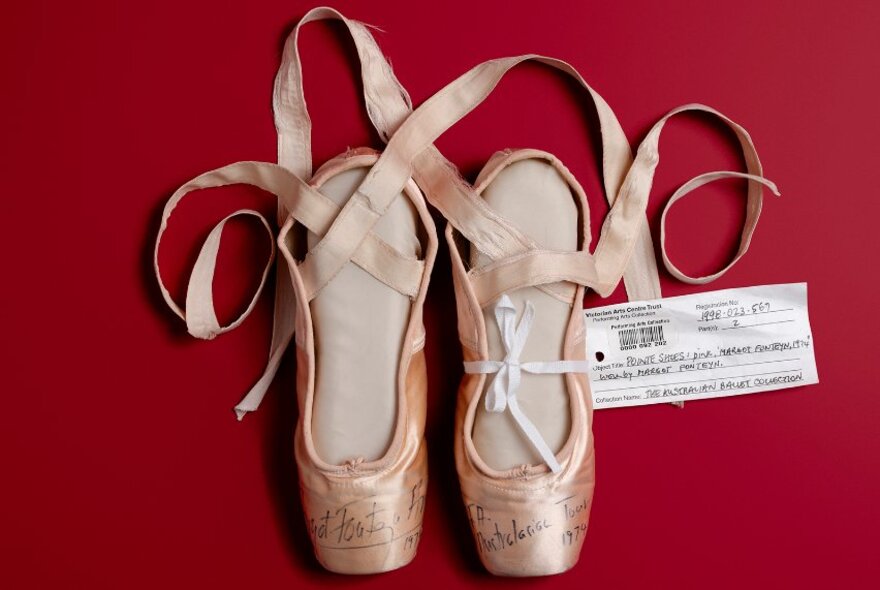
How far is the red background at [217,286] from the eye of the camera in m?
0.95

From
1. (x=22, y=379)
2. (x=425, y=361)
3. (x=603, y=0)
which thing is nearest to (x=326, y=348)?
(x=425, y=361)

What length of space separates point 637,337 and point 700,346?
0.08 metres

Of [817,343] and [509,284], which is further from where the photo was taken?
[817,343]

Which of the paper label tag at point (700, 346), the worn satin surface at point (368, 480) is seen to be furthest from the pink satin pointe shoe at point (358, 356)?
the paper label tag at point (700, 346)

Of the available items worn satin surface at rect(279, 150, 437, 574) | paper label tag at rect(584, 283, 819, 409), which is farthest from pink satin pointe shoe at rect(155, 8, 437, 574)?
paper label tag at rect(584, 283, 819, 409)

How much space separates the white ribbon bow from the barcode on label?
10 cm

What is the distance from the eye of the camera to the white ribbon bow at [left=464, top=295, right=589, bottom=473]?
86cm

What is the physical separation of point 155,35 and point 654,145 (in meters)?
0.60

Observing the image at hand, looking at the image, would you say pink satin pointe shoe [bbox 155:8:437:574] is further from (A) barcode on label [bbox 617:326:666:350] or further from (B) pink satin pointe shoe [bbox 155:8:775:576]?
(A) barcode on label [bbox 617:326:666:350]

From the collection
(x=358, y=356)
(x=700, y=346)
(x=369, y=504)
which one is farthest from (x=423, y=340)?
(x=700, y=346)

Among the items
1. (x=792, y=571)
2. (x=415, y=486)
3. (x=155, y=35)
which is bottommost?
(x=792, y=571)

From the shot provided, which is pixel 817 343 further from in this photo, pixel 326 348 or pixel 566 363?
pixel 326 348

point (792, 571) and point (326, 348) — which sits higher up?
point (326, 348)

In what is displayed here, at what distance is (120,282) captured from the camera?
3.13 ft
